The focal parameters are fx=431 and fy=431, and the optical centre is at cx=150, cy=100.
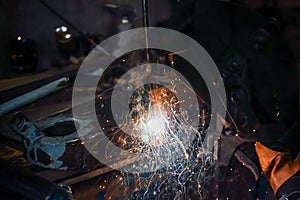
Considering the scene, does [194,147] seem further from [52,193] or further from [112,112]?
[52,193]

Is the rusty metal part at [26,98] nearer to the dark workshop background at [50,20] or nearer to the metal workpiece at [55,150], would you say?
the metal workpiece at [55,150]

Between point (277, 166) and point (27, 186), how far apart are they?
0.87 m

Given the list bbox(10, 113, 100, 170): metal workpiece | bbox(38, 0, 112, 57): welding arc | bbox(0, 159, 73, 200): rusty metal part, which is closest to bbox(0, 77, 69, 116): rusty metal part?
bbox(10, 113, 100, 170): metal workpiece

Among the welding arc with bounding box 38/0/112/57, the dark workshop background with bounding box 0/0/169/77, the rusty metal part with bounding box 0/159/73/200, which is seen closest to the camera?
the rusty metal part with bounding box 0/159/73/200

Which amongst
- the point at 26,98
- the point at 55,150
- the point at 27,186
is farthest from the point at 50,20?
the point at 27,186

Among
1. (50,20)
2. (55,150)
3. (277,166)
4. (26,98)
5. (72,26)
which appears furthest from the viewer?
(72,26)

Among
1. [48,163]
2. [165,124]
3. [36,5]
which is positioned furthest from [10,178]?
[36,5]

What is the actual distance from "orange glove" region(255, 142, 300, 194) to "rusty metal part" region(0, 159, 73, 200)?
2.38 feet

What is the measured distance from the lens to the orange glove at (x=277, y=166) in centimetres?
153

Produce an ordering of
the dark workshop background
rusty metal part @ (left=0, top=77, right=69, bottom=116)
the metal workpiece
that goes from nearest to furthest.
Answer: the metal workpiece
rusty metal part @ (left=0, top=77, right=69, bottom=116)
the dark workshop background

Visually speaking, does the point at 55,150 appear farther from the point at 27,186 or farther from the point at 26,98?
the point at 26,98

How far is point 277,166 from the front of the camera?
155 centimetres

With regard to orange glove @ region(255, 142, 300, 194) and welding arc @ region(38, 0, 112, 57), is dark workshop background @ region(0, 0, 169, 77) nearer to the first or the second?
welding arc @ region(38, 0, 112, 57)

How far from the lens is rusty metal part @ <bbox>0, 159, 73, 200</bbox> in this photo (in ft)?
4.23
